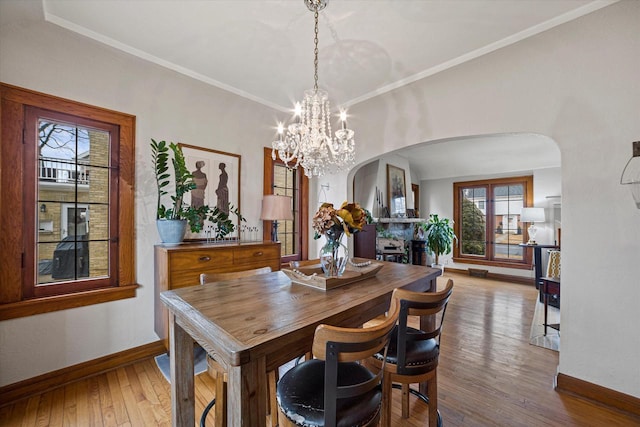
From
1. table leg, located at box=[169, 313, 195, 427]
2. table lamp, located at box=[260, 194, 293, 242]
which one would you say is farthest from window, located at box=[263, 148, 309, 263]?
table leg, located at box=[169, 313, 195, 427]

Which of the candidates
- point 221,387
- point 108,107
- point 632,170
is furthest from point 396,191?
point 221,387

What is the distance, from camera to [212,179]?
310cm

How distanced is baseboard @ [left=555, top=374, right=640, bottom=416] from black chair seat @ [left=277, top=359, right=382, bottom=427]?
1.98 meters

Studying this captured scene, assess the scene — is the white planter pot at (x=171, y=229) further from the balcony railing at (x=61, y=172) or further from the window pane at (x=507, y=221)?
the window pane at (x=507, y=221)

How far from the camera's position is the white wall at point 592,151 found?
1877 mm

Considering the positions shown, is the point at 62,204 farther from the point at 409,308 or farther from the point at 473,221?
the point at 473,221

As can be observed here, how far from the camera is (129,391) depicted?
81.1 inches

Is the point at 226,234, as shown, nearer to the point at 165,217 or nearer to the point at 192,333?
the point at 165,217

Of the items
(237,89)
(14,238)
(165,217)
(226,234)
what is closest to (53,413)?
(14,238)

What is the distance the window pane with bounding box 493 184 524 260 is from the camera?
6.10 m

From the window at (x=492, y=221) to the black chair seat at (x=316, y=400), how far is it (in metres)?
6.33

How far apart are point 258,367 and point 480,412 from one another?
5.93 feet

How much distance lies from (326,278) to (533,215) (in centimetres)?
578

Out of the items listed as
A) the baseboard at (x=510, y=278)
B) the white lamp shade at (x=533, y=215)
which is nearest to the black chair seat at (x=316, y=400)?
the white lamp shade at (x=533, y=215)
